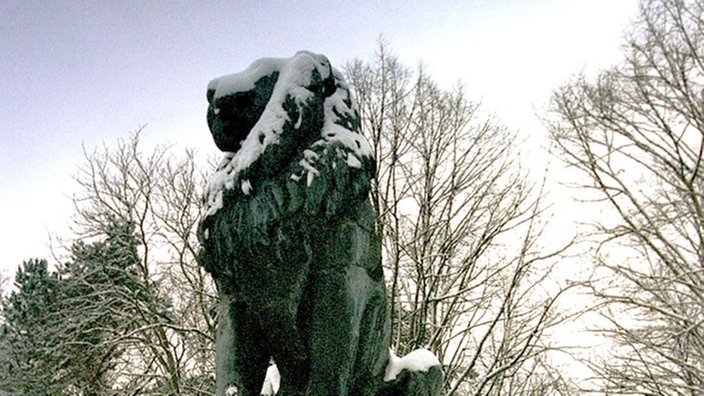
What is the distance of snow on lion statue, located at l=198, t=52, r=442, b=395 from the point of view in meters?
2.14

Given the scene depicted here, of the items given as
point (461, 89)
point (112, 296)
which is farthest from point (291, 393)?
point (112, 296)

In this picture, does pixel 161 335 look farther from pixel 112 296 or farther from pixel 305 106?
pixel 305 106

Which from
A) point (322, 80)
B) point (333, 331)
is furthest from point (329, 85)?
point (333, 331)

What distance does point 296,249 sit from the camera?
2139 millimetres

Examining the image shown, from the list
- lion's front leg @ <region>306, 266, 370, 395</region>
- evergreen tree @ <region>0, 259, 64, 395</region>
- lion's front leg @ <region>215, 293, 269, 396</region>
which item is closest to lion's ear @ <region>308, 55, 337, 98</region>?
lion's front leg @ <region>306, 266, 370, 395</region>

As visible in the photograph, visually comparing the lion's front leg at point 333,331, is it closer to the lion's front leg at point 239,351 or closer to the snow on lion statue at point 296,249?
the snow on lion statue at point 296,249

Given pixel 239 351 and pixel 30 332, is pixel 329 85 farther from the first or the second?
pixel 30 332

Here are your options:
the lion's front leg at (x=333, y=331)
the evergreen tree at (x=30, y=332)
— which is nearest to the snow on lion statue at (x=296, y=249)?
the lion's front leg at (x=333, y=331)

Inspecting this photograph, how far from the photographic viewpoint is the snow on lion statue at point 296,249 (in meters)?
2.14

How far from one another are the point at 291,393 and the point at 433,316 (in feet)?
27.7

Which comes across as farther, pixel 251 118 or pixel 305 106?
pixel 251 118

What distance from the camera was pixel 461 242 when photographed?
37.2ft

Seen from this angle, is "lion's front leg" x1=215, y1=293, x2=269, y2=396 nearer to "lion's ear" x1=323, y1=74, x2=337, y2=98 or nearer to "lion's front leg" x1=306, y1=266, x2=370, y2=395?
"lion's front leg" x1=306, y1=266, x2=370, y2=395

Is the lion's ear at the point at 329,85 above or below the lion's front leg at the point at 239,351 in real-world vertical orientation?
above
